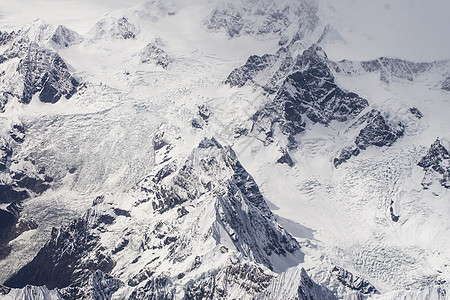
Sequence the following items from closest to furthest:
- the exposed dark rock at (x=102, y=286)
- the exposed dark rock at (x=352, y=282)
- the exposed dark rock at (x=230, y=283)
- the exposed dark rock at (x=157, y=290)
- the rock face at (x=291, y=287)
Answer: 1. the rock face at (x=291, y=287)
2. the exposed dark rock at (x=230, y=283)
3. the exposed dark rock at (x=157, y=290)
4. the exposed dark rock at (x=102, y=286)
5. the exposed dark rock at (x=352, y=282)

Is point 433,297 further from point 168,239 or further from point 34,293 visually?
point 34,293

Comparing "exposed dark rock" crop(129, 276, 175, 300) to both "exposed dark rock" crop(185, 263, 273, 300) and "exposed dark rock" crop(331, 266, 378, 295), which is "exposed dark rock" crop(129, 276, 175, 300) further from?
"exposed dark rock" crop(331, 266, 378, 295)

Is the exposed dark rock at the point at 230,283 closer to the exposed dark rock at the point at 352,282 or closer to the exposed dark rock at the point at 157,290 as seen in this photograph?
the exposed dark rock at the point at 157,290

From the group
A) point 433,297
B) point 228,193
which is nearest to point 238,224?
point 228,193

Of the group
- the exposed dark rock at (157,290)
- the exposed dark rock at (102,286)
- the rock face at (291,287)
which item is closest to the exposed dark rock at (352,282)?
the rock face at (291,287)

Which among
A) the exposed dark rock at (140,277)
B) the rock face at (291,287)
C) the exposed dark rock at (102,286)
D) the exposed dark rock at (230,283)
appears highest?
the rock face at (291,287)

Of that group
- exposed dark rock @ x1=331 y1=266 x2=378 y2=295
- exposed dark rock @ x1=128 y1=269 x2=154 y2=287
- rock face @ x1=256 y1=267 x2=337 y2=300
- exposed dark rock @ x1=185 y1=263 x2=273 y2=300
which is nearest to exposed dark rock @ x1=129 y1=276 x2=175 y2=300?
exposed dark rock @ x1=185 y1=263 x2=273 y2=300

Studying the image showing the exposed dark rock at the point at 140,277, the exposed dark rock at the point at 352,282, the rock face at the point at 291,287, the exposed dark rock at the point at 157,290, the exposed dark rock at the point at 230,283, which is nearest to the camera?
the rock face at the point at 291,287

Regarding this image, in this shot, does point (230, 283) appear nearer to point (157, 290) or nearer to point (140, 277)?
point (157, 290)
